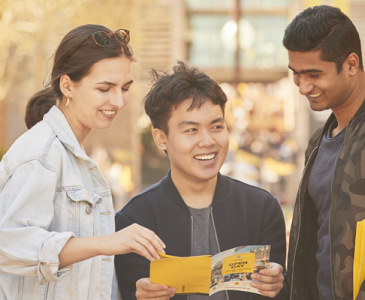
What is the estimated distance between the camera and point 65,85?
7.00ft

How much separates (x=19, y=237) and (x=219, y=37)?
13.0m

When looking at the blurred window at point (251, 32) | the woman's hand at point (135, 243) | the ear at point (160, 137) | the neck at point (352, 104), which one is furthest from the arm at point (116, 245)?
the blurred window at point (251, 32)

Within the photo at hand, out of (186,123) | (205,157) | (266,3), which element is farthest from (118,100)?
(266,3)

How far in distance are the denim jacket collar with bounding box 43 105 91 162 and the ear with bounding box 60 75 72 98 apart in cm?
9

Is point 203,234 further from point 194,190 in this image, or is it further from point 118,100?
point 118,100

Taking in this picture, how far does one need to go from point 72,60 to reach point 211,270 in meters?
1.15

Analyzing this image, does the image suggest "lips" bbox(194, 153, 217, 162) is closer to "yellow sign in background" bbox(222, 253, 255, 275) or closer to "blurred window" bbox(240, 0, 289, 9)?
"yellow sign in background" bbox(222, 253, 255, 275)

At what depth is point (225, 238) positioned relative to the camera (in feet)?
7.77

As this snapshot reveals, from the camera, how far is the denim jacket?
5.76 ft

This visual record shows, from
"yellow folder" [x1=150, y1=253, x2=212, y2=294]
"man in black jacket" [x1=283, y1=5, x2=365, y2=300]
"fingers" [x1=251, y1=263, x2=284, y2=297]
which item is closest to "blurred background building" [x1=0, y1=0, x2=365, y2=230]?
"man in black jacket" [x1=283, y1=5, x2=365, y2=300]

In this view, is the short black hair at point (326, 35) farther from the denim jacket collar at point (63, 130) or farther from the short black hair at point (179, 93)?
the denim jacket collar at point (63, 130)

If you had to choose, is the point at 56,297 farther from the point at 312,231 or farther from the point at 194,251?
the point at 312,231

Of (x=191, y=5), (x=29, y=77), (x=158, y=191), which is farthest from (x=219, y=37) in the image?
(x=158, y=191)

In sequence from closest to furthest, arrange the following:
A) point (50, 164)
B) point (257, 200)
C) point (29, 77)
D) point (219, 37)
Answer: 1. point (50, 164)
2. point (257, 200)
3. point (29, 77)
4. point (219, 37)
